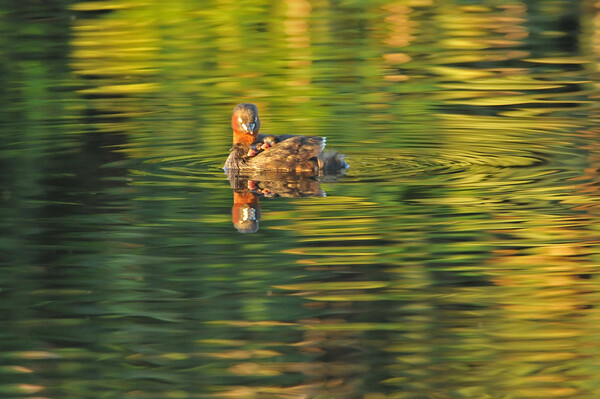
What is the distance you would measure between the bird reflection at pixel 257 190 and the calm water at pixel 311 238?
6cm

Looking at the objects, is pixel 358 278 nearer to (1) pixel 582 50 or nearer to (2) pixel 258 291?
(2) pixel 258 291

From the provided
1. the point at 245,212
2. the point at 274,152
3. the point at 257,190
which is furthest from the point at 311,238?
the point at 274,152

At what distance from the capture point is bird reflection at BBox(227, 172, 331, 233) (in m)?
9.60

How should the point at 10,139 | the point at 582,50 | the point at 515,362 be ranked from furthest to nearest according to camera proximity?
1. the point at 582,50
2. the point at 10,139
3. the point at 515,362

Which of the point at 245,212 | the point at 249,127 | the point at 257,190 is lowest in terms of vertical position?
the point at 257,190

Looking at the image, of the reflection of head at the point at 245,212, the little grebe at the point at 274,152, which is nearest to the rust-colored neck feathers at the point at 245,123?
the little grebe at the point at 274,152

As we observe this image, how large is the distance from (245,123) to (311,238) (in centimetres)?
329

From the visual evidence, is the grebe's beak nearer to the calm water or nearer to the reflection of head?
the calm water

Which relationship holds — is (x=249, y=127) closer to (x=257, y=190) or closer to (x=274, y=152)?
(x=274, y=152)

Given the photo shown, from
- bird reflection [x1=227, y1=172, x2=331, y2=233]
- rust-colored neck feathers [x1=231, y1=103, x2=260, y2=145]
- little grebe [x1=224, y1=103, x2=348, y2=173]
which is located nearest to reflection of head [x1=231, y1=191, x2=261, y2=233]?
bird reflection [x1=227, y1=172, x2=331, y2=233]

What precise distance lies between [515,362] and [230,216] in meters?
3.80

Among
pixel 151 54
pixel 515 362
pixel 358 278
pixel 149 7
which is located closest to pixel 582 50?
pixel 151 54

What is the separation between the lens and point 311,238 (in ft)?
29.2

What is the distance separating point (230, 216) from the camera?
972 cm
